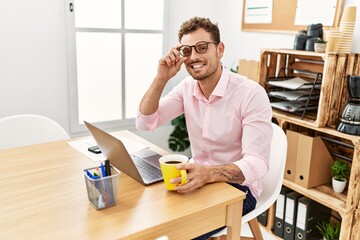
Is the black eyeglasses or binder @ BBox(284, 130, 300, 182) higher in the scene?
the black eyeglasses

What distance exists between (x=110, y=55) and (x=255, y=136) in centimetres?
173

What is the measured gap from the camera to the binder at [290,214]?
2.20 m

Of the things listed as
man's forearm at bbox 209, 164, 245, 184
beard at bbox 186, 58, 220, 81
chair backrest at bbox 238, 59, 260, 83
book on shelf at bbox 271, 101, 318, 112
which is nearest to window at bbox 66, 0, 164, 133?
chair backrest at bbox 238, 59, 260, 83

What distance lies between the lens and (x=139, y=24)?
9.34 feet

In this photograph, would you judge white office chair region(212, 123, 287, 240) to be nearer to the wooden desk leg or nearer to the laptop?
the wooden desk leg

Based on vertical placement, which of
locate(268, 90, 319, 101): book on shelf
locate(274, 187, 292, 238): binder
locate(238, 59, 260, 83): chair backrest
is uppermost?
locate(238, 59, 260, 83): chair backrest

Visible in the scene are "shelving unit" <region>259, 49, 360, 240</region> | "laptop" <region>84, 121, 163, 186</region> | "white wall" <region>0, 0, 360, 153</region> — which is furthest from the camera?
"white wall" <region>0, 0, 360, 153</region>

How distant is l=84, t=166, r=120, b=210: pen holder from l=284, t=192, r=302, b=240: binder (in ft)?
4.98

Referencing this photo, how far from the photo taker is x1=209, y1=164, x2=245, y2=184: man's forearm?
118 centimetres

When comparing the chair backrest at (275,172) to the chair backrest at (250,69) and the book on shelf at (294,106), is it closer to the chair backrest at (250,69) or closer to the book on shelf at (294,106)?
the book on shelf at (294,106)

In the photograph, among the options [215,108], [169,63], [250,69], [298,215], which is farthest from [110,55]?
[298,215]

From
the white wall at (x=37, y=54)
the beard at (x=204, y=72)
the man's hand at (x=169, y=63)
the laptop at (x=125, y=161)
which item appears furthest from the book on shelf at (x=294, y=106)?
the laptop at (x=125, y=161)

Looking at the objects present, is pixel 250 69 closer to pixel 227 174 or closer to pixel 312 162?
pixel 312 162

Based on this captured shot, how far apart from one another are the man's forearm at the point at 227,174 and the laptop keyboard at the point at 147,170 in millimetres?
192
